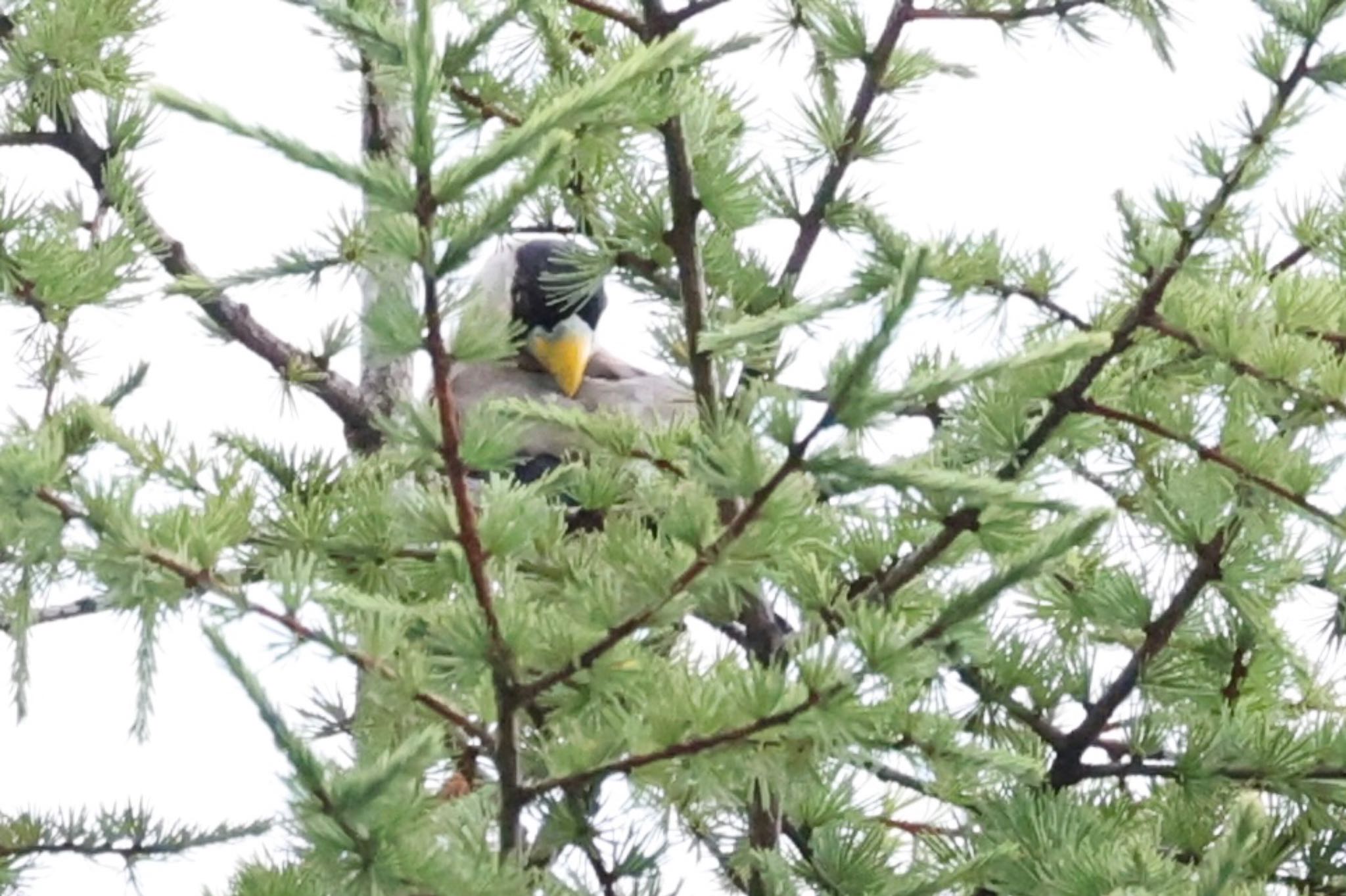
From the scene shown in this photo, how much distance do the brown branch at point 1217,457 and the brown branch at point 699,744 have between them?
38 centimetres

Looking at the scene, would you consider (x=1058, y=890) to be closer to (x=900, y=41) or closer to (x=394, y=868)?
(x=394, y=868)

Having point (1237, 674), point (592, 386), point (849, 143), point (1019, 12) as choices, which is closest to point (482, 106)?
point (849, 143)

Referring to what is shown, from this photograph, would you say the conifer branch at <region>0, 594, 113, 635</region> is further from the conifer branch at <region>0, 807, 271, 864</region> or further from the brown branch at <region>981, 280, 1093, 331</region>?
the brown branch at <region>981, 280, 1093, 331</region>

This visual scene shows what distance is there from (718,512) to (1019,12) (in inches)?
21.0

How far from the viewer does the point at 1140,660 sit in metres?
1.47

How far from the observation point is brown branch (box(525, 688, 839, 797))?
960mm

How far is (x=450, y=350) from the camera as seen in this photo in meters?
0.91

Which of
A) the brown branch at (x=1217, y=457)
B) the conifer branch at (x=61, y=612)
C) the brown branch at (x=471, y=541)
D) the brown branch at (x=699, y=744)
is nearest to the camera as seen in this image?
the brown branch at (x=471, y=541)

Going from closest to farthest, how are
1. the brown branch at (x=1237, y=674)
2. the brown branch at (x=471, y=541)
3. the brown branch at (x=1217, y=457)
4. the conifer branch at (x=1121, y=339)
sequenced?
the brown branch at (x=471, y=541) → the conifer branch at (x=1121, y=339) → the brown branch at (x=1217, y=457) → the brown branch at (x=1237, y=674)

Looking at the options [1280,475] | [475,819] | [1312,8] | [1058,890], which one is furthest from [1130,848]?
[1312,8]

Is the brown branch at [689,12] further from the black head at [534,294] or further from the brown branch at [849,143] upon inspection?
the black head at [534,294]

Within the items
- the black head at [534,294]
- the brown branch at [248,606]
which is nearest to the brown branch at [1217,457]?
the brown branch at [248,606]

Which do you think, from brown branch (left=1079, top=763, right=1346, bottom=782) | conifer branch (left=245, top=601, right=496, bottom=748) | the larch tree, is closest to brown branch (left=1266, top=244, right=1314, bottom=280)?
the larch tree

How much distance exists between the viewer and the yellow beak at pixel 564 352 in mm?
2625
